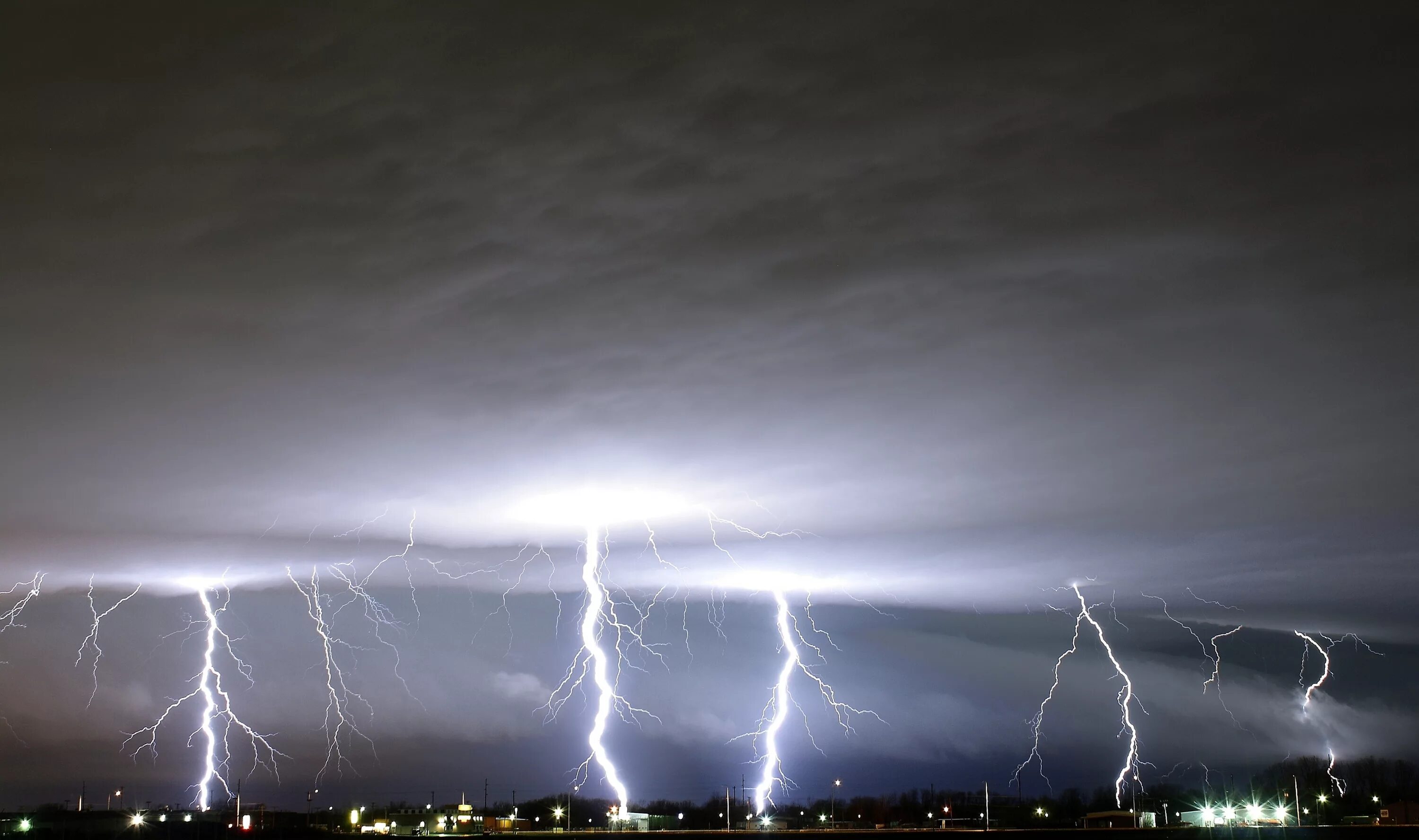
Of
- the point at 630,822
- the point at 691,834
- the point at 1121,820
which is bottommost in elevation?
the point at 1121,820

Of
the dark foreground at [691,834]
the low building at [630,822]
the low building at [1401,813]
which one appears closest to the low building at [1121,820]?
the dark foreground at [691,834]

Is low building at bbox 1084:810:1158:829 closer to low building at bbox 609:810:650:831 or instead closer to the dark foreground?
the dark foreground

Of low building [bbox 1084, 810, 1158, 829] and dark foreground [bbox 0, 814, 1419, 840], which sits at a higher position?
dark foreground [bbox 0, 814, 1419, 840]

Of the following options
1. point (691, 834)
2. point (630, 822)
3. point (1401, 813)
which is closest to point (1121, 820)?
point (1401, 813)

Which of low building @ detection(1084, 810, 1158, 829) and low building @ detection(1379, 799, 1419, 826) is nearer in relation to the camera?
low building @ detection(1084, 810, 1158, 829)

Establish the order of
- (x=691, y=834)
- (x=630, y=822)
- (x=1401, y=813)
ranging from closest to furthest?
1. (x=691, y=834)
2. (x=630, y=822)
3. (x=1401, y=813)

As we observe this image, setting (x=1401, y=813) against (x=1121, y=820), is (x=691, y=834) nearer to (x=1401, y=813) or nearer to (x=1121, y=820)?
(x=1121, y=820)

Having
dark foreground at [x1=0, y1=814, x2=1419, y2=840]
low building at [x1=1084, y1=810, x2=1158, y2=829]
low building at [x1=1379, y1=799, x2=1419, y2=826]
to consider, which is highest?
dark foreground at [x1=0, y1=814, x2=1419, y2=840]

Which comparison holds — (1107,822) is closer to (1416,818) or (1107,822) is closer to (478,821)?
(1416,818)

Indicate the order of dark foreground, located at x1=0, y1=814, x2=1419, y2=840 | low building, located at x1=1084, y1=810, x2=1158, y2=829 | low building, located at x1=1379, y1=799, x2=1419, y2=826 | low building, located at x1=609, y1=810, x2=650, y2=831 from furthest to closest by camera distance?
low building, located at x1=1379, y1=799, x2=1419, y2=826
low building, located at x1=1084, y1=810, x2=1158, y2=829
low building, located at x1=609, y1=810, x2=650, y2=831
dark foreground, located at x1=0, y1=814, x2=1419, y2=840

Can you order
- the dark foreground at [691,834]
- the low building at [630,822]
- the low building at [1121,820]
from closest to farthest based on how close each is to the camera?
the dark foreground at [691,834] < the low building at [630,822] < the low building at [1121,820]

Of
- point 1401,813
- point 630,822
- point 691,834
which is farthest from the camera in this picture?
point 1401,813

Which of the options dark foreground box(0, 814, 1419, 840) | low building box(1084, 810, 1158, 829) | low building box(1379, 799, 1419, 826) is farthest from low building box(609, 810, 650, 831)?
low building box(1379, 799, 1419, 826)

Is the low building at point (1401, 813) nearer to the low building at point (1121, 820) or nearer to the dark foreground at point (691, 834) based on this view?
the low building at point (1121, 820)
